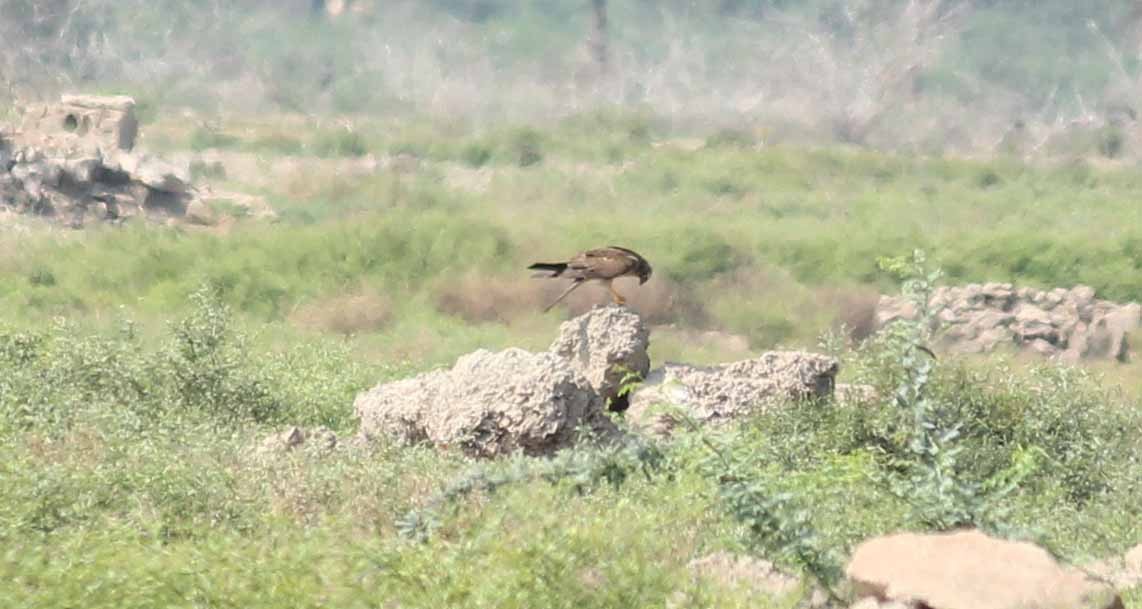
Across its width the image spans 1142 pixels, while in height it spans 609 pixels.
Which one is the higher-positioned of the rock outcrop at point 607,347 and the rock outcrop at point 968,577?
the rock outcrop at point 968,577

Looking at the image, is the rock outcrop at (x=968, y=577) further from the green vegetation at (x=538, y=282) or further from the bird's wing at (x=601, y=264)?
the bird's wing at (x=601, y=264)

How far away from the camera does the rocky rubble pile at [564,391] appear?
388 inches

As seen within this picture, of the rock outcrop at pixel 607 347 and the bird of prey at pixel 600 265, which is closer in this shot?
the rock outcrop at pixel 607 347

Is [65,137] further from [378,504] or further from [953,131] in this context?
[378,504]

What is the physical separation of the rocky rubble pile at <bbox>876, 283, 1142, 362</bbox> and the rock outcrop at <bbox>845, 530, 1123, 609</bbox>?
40.0 ft

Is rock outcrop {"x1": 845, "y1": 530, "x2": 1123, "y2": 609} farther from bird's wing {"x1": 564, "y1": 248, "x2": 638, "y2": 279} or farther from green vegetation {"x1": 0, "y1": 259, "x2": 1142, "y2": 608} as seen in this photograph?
bird's wing {"x1": 564, "y1": 248, "x2": 638, "y2": 279}

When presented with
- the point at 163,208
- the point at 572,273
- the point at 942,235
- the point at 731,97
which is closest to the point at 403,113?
the point at 731,97

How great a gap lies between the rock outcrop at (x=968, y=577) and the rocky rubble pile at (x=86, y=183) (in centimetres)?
1873

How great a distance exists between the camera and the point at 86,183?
24.4 meters

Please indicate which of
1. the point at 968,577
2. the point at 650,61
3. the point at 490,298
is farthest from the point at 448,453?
the point at 650,61

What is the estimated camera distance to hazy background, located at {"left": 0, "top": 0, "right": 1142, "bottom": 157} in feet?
120

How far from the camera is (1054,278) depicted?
2273 centimetres

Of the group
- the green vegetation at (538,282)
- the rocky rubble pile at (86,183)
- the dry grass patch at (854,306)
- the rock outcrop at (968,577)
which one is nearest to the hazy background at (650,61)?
the green vegetation at (538,282)

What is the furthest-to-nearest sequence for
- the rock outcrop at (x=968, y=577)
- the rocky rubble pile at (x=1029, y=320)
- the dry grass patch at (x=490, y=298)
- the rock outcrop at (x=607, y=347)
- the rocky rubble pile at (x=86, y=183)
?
1. the rocky rubble pile at (x=86, y=183)
2. the dry grass patch at (x=490, y=298)
3. the rocky rubble pile at (x=1029, y=320)
4. the rock outcrop at (x=607, y=347)
5. the rock outcrop at (x=968, y=577)
